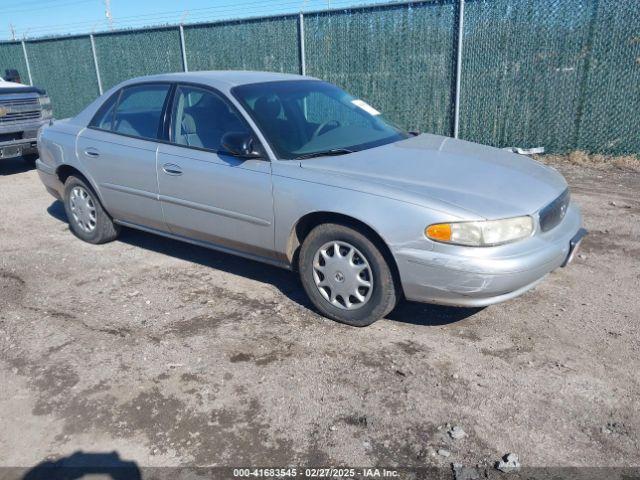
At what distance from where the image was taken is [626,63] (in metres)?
7.88

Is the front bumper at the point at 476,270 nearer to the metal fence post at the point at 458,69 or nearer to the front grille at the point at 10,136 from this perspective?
the metal fence post at the point at 458,69

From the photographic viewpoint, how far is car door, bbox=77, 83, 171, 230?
15.8ft

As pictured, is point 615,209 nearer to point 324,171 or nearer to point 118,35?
point 324,171

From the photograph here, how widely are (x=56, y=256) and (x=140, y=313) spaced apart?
1805 mm

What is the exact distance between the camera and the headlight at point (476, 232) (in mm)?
3338

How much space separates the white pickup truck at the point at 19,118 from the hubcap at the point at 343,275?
722 cm

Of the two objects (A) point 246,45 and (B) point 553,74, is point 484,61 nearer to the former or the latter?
(B) point 553,74

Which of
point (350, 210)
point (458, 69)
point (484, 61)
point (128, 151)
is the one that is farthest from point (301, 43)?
point (350, 210)

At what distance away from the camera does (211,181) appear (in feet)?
14.1

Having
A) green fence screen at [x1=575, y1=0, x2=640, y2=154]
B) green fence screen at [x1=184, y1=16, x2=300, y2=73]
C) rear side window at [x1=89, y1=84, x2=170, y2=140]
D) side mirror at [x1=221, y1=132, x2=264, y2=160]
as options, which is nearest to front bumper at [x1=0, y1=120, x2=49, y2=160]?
green fence screen at [x1=184, y1=16, x2=300, y2=73]

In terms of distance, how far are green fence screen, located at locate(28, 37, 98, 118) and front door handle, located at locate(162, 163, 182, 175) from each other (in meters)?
10.7

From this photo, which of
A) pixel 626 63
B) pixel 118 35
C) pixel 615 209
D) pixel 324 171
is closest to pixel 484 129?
pixel 626 63

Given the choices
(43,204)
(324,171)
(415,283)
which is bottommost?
(43,204)

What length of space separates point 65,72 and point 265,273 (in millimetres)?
12177
